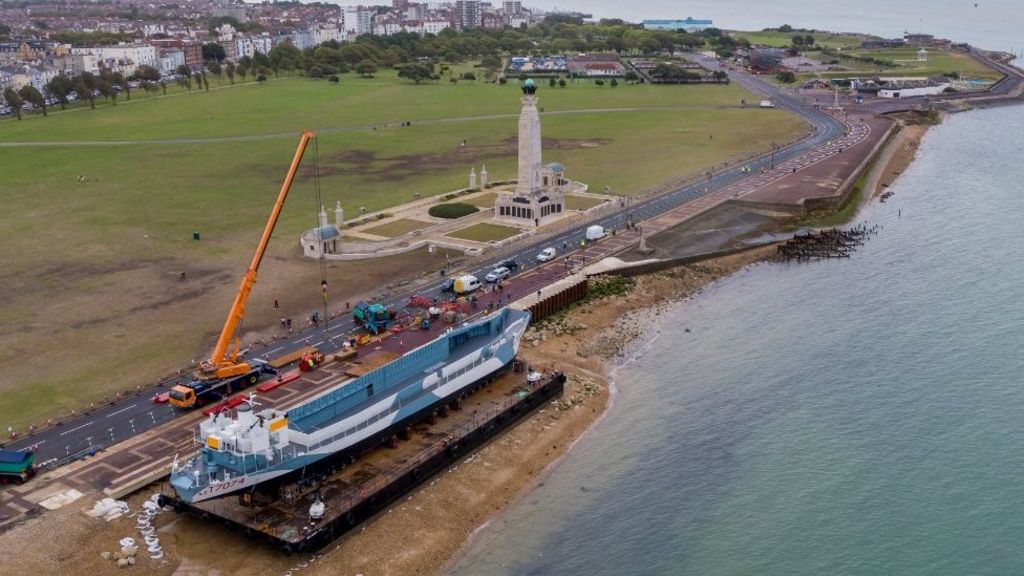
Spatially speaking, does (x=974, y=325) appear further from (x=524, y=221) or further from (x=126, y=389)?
(x=126, y=389)

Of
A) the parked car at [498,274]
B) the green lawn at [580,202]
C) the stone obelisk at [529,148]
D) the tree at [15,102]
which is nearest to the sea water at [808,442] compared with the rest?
the parked car at [498,274]

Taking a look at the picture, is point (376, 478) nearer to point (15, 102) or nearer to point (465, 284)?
point (465, 284)

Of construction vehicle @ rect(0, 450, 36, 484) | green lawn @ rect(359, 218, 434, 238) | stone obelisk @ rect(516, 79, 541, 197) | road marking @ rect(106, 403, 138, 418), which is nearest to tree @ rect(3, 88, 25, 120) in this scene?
green lawn @ rect(359, 218, 434, 238)

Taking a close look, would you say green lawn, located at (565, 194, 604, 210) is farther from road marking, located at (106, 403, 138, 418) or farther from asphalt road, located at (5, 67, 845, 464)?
road marking, located at (106, 403, 138, 418)

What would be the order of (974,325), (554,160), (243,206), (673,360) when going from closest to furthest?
(673,360), (974,325), (243,206), (554,160)

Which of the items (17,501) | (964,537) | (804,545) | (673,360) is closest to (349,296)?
(673,360)

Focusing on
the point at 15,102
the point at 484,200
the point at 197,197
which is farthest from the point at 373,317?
the point at 15,102
